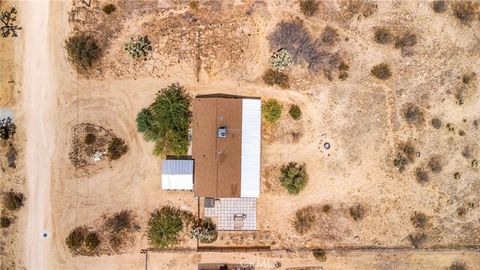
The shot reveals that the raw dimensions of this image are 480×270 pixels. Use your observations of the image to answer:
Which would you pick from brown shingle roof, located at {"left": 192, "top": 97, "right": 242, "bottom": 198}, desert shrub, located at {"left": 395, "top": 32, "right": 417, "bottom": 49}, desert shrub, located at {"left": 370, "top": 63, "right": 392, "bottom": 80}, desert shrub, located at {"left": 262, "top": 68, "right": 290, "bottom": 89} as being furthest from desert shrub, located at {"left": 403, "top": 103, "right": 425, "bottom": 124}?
brown shingle roof, located at {"left": 192, "top": 97, "right": 242, "bottom": 198}

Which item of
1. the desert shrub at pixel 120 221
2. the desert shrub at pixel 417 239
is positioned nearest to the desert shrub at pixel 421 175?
the desert shrub at pixel 417 239

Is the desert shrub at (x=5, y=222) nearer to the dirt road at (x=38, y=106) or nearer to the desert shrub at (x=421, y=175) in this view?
the dirt road at (x=38, y=106)

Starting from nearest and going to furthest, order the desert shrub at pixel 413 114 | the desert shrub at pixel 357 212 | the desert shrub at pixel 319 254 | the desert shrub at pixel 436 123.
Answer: the desert shrub at pixel 319 254
the desert shrub at pixel 357 212
the desert shrub at pixel 413 114
the desert shrub at pixel 436 123

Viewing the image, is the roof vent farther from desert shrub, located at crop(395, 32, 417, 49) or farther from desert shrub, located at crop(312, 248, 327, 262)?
desert shrub, located at crop(395, 32, 417, 49)

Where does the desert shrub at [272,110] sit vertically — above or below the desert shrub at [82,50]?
below

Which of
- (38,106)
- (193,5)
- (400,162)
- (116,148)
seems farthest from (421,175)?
(38,106)

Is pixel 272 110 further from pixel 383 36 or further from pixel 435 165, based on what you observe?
pixel 435 165
